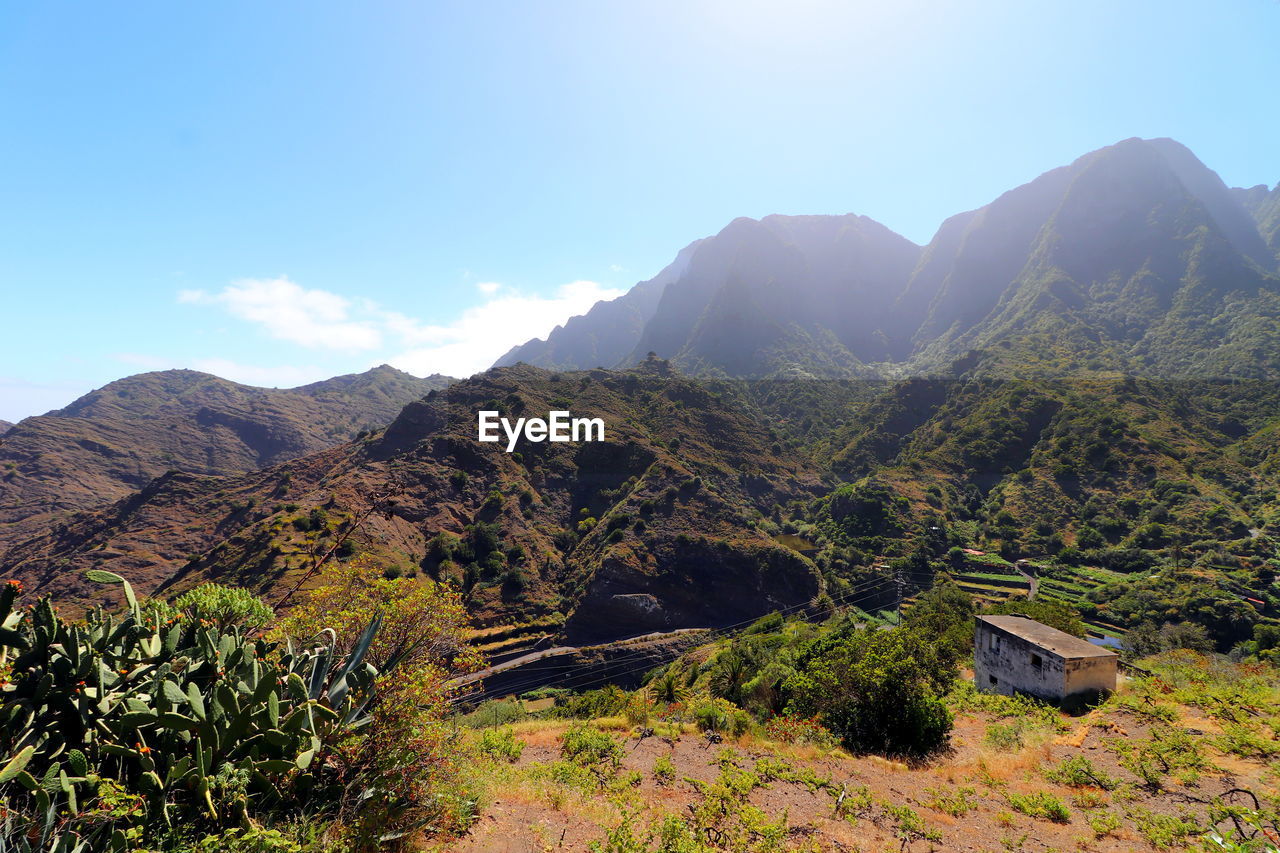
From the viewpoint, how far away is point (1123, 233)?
119312 mm

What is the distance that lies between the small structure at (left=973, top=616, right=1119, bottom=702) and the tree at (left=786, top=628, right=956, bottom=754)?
4322 mm

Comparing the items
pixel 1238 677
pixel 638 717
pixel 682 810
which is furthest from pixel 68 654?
Answer: pixel 1238 677

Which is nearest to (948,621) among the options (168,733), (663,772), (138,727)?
(663,772)

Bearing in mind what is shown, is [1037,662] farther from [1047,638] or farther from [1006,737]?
[1006,737]

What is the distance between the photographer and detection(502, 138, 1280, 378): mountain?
290ft

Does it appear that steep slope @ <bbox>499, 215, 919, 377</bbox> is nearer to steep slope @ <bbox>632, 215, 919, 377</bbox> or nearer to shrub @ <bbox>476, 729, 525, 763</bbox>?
steep slope @ <bbox>632, 215, 919, 377</bbox>

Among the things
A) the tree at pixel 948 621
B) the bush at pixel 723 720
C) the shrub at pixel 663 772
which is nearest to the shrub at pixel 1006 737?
the bush at pixel 723 720

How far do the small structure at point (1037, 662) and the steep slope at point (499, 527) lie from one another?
3282 centimetres

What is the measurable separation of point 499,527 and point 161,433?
106m

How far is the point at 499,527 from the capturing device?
2144 inches

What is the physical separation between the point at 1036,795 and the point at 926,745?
12.1 feet

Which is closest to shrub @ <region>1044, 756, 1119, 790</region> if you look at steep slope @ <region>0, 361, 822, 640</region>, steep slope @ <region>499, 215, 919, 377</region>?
steep slope @ <region>0, 361, 822, 640</region>

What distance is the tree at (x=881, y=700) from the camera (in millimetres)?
11883

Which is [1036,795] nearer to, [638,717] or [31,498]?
[638,717]
